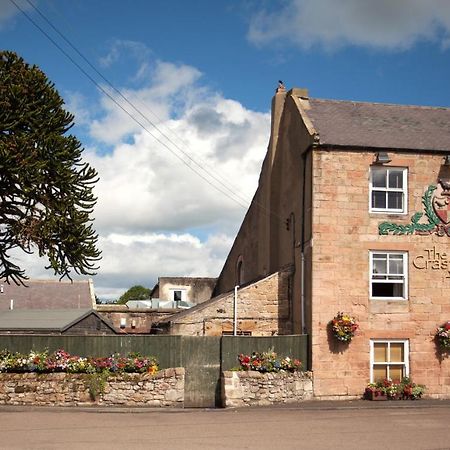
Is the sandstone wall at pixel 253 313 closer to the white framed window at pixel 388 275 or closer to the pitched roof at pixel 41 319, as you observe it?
the white framed window at pixel 388 275

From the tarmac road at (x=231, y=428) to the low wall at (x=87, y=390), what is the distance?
0.87 metres

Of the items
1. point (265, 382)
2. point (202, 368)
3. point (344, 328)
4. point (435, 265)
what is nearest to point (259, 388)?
point (265, 382)

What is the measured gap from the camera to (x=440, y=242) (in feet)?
73.7

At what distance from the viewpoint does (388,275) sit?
870 inches

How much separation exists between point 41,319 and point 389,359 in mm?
17407

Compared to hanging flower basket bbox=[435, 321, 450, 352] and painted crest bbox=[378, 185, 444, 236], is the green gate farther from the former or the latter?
hanging flower basket bbox=[435, 321, 450, 352]

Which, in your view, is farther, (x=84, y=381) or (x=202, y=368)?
(x=202, y=368)

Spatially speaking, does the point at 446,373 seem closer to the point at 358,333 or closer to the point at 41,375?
the point at 358,333

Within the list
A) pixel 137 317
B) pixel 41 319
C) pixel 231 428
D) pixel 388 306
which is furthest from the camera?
pixel 137 317

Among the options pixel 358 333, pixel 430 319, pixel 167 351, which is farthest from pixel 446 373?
pixel 167 351

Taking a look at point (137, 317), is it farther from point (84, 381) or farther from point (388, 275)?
point (388, 275)

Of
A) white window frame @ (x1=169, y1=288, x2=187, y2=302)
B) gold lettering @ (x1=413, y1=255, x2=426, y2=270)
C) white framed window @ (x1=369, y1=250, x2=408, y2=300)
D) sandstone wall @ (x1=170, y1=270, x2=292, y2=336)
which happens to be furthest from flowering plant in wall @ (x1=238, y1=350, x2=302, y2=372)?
white window frame @ (x1=169, y1=288, x2=187, y2=302)

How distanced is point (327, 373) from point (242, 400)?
322 cm

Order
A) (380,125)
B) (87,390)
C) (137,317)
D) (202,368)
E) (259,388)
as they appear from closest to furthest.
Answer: (87,390) < (259,388) < (202,368) < (380,125) < (137,317)
